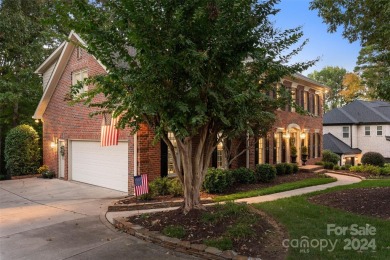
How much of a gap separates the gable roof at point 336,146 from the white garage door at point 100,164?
2331cm

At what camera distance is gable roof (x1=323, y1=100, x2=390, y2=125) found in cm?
3052

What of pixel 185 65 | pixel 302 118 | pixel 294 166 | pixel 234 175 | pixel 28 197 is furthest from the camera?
pixel 302 118

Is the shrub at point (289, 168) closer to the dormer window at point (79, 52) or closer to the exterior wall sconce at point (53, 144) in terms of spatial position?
the dormer window at point (79, 52)

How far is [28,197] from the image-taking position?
1136 cm

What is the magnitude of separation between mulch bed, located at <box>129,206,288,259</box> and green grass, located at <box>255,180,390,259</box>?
0.90 feet

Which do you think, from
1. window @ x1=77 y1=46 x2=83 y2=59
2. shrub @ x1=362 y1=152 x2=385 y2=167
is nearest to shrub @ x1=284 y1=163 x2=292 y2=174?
shrub @ x1=362 y1=152 x2=385 y2=167

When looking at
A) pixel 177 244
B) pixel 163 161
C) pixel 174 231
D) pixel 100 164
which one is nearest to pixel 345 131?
pixel 163 161

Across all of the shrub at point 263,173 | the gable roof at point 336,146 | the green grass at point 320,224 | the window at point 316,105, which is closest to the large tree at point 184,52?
the green grass at point 320,224

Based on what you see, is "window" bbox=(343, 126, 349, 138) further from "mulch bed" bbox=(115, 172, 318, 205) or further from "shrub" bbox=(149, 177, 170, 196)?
"shrub" bbox=(149, 177, 170, 196)

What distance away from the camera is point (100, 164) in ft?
43.9

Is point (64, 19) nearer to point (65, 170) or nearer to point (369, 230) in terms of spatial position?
point (369, 230)

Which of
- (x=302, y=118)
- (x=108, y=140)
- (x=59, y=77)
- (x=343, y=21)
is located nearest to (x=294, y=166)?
(x=302, y=118)

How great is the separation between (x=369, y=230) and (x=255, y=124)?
7.34m

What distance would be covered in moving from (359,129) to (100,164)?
2773 centimetres
